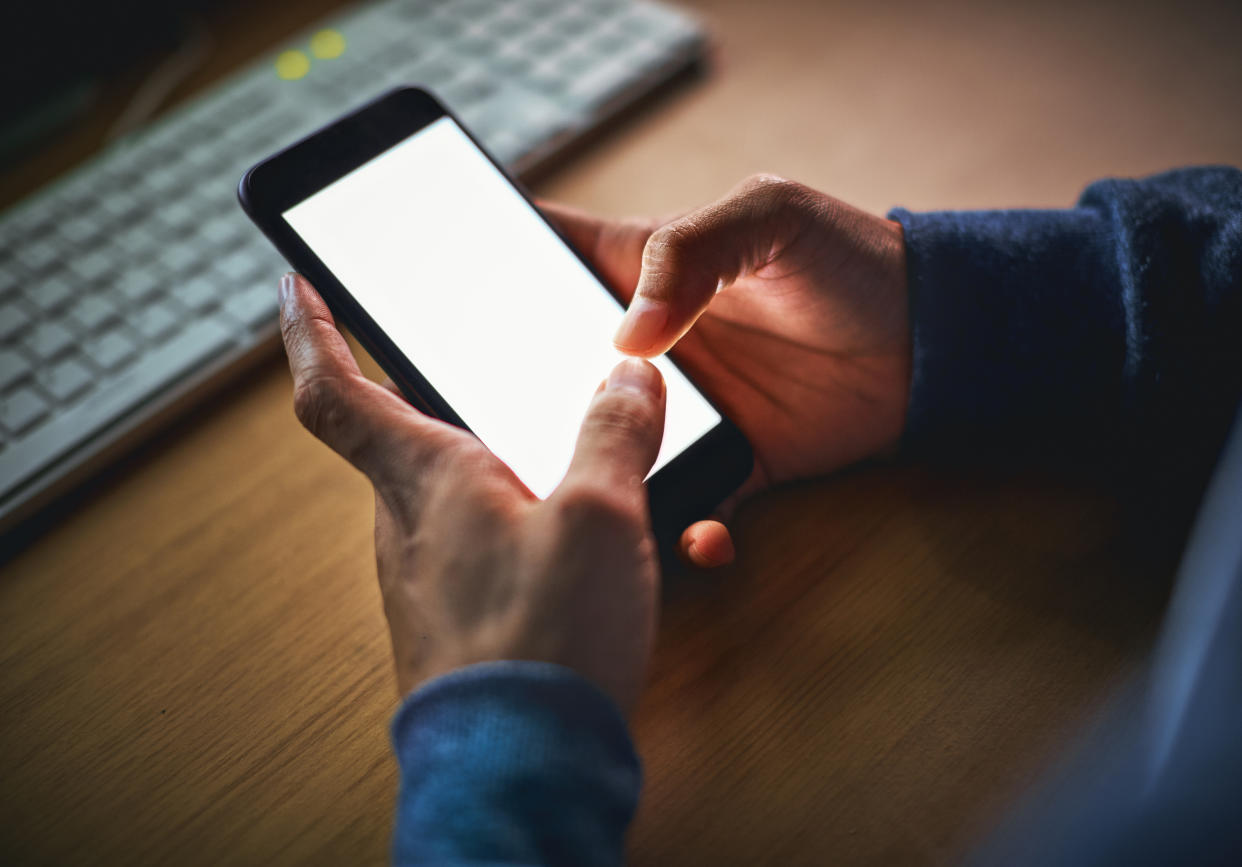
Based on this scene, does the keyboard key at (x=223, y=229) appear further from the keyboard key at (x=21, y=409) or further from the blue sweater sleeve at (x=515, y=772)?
the blue sweater sleeve at (x=515, y=772)

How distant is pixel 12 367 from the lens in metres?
0.47

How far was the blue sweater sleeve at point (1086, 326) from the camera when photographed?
37 cm

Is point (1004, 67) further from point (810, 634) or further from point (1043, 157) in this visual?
point (810, 634)

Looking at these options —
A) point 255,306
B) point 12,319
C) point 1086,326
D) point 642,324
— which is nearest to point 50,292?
point 12,319

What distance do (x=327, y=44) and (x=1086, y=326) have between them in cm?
61

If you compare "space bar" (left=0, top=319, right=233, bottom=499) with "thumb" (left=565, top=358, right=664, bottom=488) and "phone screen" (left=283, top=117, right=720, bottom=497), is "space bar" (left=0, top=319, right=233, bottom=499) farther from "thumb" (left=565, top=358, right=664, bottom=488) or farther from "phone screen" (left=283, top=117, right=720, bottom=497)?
"thumb" (left=565, top=358, right=664, bottom=488)

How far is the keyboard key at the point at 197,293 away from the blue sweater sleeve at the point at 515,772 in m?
0.34

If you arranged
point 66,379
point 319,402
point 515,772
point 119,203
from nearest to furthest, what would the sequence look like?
1. point 515,772
2. point 319,402
3. point 66,379
4. point 119,203

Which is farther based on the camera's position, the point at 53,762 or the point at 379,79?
the point at 379,79

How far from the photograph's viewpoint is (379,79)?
62 centimetres

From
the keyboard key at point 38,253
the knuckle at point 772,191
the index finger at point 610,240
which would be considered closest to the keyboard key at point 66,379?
the keyboard key at point 38,253

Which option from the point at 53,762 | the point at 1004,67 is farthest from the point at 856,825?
the point at 1004,67

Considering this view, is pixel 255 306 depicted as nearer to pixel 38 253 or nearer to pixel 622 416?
pixel 38 253

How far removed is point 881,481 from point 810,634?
0.10 m
